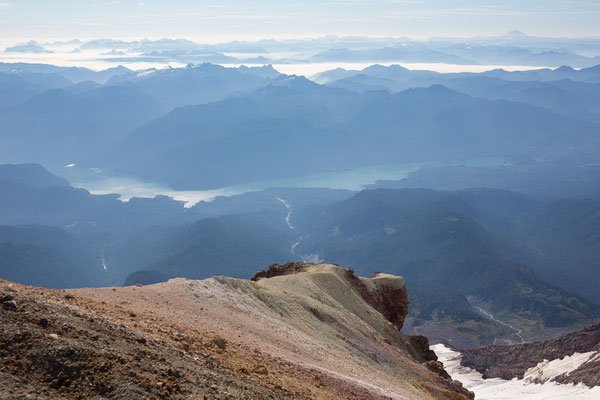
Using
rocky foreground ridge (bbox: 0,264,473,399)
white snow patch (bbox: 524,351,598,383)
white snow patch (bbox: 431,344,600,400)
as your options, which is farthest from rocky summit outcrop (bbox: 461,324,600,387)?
rocky foreground ridge (bbox: 0,264,473,399)

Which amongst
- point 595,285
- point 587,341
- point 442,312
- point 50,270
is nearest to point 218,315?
point 587,341

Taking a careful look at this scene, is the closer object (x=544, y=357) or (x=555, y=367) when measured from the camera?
(x=555, y=367)

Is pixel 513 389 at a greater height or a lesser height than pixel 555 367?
Result: lesser

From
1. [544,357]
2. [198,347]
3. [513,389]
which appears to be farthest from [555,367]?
[198,347]

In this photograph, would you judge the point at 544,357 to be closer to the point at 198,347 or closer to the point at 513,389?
the point at 513,389

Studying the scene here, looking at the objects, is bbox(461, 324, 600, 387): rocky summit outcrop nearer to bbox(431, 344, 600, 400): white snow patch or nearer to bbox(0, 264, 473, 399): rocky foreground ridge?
bbox(431, 344, 600, 400): white snow patch

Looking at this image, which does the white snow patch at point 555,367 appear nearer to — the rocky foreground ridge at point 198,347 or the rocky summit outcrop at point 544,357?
the rocky summit outcrop at point 544,357

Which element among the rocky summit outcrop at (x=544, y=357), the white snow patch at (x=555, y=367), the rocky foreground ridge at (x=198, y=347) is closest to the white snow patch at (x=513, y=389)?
the rocky summit outcrop at (x=544, y=357)
